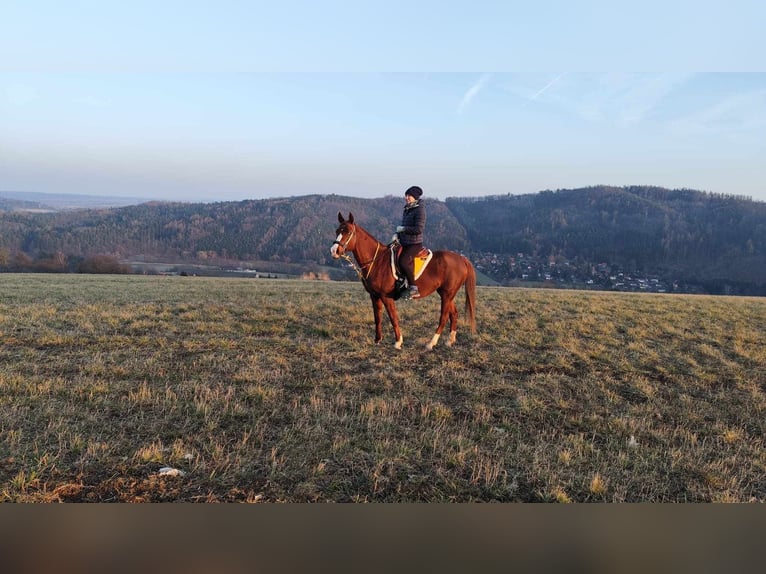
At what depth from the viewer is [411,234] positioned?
7.57 m

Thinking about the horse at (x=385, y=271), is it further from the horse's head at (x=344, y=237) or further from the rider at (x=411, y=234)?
the rider at (x=411, y=234)

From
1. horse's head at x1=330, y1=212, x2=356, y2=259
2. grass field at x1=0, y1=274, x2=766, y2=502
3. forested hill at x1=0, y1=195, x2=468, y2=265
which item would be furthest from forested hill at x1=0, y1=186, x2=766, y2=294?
horse's head at x1=330, y1=212, x2=356, y2=259

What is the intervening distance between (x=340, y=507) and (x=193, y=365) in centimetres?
556

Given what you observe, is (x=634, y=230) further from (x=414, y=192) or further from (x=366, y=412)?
(x=366, y=412)

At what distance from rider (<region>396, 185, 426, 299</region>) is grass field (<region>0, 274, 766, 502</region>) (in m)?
1.52

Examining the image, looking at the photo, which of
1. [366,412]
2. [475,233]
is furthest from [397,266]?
[475,233]

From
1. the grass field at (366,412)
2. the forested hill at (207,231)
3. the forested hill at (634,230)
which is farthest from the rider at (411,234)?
the forested hill at (634,230)

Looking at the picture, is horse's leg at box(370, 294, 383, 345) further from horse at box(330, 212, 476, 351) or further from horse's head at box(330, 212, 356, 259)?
horse's head at box(330, 212, 356, 259)

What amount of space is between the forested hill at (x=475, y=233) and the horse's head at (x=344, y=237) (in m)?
40.6

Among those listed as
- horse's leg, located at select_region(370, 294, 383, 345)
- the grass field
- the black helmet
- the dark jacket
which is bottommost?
the grass field

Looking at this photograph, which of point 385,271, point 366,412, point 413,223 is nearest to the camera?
point 366,412

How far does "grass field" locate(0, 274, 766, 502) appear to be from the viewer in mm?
3154

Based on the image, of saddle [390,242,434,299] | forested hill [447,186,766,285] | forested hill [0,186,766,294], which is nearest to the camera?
saddle [390,242,434,299]

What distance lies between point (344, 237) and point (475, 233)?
59.9m
